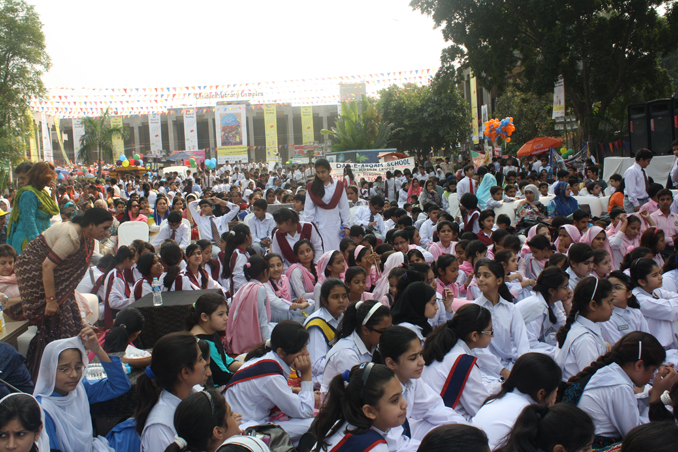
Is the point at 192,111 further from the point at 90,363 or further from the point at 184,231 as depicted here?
the point at 90,363

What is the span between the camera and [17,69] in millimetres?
22812

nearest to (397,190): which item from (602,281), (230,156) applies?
(602,281)

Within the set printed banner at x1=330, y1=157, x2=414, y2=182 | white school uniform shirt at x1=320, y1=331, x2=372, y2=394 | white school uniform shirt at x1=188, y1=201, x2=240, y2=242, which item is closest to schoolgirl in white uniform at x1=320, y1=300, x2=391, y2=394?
white school uniform shirt at x1=320, y1=331, x2=372, y2=394

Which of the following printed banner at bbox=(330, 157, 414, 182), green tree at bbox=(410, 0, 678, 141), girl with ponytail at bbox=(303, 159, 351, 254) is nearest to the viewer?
girl with ponytail at bbox=(303, 159, 351, 254)

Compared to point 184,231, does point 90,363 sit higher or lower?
lower

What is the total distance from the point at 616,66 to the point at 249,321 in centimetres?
1456

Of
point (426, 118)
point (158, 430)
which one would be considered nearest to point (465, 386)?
point (158, 430)

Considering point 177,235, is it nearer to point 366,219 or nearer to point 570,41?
point 366,219

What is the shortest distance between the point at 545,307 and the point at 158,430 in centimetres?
313

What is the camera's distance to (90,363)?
11.4 ft

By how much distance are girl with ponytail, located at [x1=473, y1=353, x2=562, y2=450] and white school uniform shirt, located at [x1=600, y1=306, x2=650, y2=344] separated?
1.76 meters

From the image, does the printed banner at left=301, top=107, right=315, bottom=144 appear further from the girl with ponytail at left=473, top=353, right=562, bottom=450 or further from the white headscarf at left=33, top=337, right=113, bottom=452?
the girl with ponytail at left=473, top=353, right=562, bottom=450

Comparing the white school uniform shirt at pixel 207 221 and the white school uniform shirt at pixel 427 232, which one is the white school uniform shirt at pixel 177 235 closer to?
the white school uniform shirt at pixel 207 221

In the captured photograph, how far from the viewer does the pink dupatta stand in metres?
4.45
